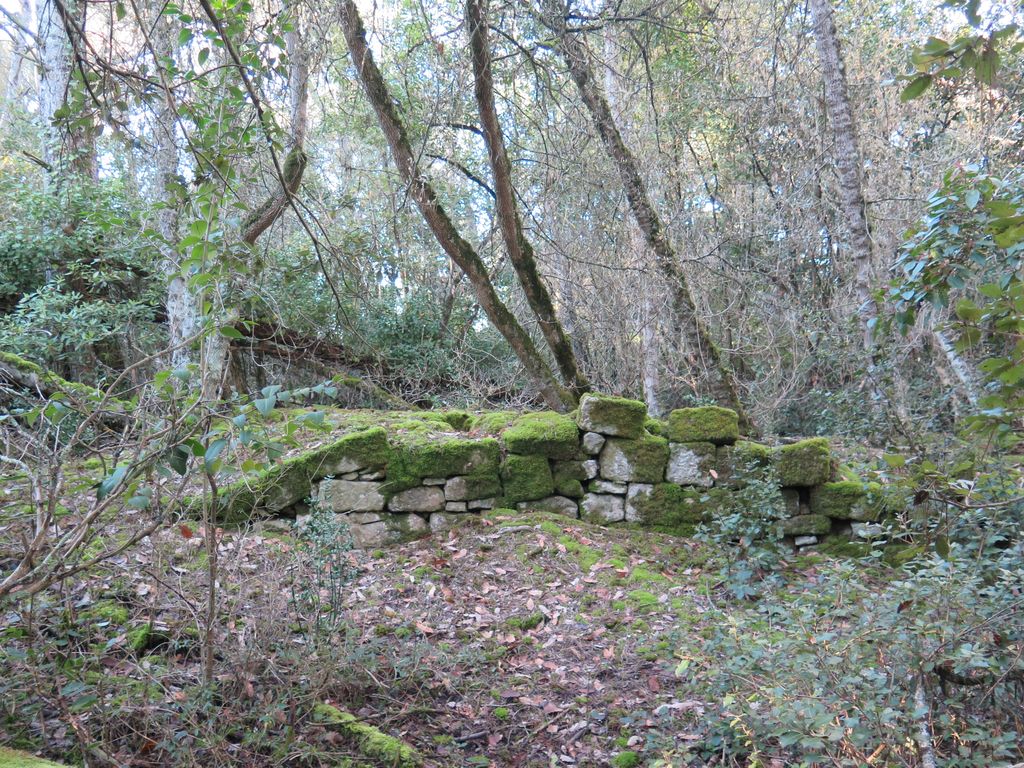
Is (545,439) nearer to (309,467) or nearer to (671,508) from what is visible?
(671,508)

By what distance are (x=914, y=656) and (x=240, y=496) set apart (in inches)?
166

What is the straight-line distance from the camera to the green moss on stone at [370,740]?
3.00 m

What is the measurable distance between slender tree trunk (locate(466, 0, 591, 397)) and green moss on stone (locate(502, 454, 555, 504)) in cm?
119

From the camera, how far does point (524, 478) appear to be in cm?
599

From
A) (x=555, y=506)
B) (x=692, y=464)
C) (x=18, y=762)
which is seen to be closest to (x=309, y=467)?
(x=555, y=506)

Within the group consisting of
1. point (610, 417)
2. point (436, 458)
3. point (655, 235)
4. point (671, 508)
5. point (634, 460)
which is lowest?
point (671, 508)

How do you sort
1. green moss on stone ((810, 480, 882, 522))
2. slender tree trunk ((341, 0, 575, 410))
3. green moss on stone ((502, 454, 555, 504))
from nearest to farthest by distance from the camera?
slender tree trunk ((341, 0, 575, 410))
green moss on stone ((810, 480, 882, 522))
green moss on stone ((502, 454, 555, 504))

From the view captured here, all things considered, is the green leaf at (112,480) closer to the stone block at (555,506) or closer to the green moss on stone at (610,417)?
the stone block at (555,506)

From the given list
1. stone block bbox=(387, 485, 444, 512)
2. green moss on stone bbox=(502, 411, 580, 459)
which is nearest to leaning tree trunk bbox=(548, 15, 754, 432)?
green moss on stone bbox=(502, 411, 580, 459)

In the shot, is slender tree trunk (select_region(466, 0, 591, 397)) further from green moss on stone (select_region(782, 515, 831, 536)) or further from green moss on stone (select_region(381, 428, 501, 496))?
green moss on stone (select_region(782, 515, 831, 536))

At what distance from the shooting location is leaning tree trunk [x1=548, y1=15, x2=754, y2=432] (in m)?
6.57

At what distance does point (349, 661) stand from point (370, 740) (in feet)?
1.47

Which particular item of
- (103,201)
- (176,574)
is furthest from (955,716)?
(103,201)

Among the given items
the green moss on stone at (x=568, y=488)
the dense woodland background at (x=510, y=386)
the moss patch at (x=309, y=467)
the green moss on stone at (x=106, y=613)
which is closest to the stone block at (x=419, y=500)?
the moss patch at (x=309, y=467)
